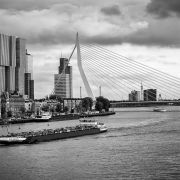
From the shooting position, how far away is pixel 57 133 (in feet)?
126

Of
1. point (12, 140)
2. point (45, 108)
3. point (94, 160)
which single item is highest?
point (45, 108)

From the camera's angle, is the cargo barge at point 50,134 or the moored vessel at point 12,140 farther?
the cargo barge at point 50,134

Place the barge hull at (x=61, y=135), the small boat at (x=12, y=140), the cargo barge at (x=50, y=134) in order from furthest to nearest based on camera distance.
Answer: the barge hull at (x=61, y=135) < the cargo barge at (x=50, y=134) < the small boat at (x=12, y=140)

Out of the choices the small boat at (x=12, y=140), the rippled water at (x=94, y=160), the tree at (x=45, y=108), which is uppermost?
the tree at (x=45, y=108)

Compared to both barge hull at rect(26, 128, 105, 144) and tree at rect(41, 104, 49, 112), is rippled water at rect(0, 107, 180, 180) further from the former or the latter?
tree at rect(41, 104, 49, 112)

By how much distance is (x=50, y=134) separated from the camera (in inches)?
1471

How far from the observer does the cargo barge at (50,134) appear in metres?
34.3

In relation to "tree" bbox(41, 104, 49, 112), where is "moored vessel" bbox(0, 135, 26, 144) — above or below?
below

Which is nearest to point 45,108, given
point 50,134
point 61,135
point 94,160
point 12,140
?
point 61,135

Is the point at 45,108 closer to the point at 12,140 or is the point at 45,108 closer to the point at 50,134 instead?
the point at 50,134

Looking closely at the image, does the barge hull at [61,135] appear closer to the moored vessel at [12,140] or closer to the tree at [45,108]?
the moored vessel at [12,140]

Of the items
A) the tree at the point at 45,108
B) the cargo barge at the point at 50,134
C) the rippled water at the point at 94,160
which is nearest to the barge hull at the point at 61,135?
the cargo barge at the point at 50,134

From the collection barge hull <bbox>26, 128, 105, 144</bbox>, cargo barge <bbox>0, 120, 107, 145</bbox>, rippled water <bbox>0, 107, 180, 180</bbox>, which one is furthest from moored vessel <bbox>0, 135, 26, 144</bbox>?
rippled water <bbox>0, 107, 180, 180</bbox>

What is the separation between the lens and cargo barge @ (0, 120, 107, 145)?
34.3 metres
